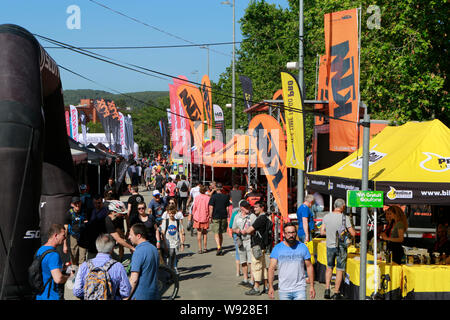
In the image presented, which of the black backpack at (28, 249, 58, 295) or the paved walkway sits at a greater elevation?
the black backpack at (28, 249, 58, 295)

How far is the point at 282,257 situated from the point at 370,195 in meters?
2.12

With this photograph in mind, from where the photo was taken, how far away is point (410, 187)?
9453mm

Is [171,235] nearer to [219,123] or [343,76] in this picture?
[343,76]

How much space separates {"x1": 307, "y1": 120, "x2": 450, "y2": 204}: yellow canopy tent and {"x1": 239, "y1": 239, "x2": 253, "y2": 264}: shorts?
6.61 ft

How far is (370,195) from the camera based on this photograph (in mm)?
8906

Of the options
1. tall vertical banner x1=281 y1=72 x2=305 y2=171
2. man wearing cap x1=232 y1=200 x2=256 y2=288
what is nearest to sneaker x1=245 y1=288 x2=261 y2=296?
man wearing cap x1=232 y1=200 x2=256 y2=288

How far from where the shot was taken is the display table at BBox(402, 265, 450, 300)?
31.6ft

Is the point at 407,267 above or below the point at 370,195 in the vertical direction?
below

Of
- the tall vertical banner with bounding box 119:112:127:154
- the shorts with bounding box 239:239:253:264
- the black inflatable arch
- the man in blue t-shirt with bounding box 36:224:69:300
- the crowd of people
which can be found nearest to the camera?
the crowd of people

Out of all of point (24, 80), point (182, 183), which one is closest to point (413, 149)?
point (24, 80)

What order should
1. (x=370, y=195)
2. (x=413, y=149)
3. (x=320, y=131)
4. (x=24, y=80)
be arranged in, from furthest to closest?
(x=320, y=131) < (x=413, y=149) < (x=24, y=80) < (x=370, y=195)

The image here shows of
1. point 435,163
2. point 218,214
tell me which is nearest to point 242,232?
point 435,163

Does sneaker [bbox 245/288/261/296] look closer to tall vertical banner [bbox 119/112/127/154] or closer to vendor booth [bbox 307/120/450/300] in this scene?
vendor booth [bbox 307/120/450/300]

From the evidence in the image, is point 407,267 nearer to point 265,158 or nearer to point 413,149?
point 413,149
